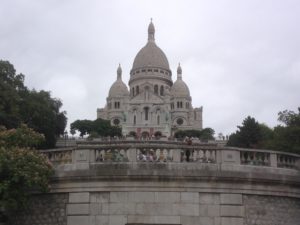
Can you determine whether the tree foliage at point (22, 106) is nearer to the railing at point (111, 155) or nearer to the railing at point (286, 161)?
the railing at point (111, 155)

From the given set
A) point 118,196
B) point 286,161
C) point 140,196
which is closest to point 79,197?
point 118,196

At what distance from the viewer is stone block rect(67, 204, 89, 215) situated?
1850 centimetres

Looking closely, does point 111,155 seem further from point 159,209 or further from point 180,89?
point 180,89

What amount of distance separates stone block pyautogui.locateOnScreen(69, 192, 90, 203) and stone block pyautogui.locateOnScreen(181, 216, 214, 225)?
3.12 metres

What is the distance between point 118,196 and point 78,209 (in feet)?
4.46

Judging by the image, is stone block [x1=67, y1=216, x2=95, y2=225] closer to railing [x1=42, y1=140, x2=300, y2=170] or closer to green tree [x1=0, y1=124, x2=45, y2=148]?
railing [x1=42, y1=140, x2=300, y2=170]

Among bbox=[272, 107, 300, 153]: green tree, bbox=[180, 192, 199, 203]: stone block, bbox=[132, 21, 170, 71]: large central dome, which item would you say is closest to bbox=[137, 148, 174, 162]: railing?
bbox=[180, 192, 199, 203]: stone block

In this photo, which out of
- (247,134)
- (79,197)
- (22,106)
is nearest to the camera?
(79,197)

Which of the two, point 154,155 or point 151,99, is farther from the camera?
point 151,99

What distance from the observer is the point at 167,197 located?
18328 mm

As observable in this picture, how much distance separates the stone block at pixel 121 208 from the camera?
721 inches

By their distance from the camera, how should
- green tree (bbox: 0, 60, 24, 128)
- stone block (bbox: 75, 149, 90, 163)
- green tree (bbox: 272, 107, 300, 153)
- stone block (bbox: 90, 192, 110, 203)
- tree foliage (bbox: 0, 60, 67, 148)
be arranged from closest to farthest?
stone block (bbox: 90, 192, 110, 203) → stone block (bbox: 75, 149, 90, 163) → green tree (bbox: 272, 107, 300, 153) → green tree (bbox: 0, 60, 24, 128) → tree foliage (bbox: 0, 60, 67, 148)

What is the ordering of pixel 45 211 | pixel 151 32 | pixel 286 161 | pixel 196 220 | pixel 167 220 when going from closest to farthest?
pixel 167 220 → pixel 196 220 → pixel 45 211 → pixel 286 161 → pixel 151 32

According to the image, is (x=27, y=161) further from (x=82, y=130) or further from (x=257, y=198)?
(x=82, y=130)
